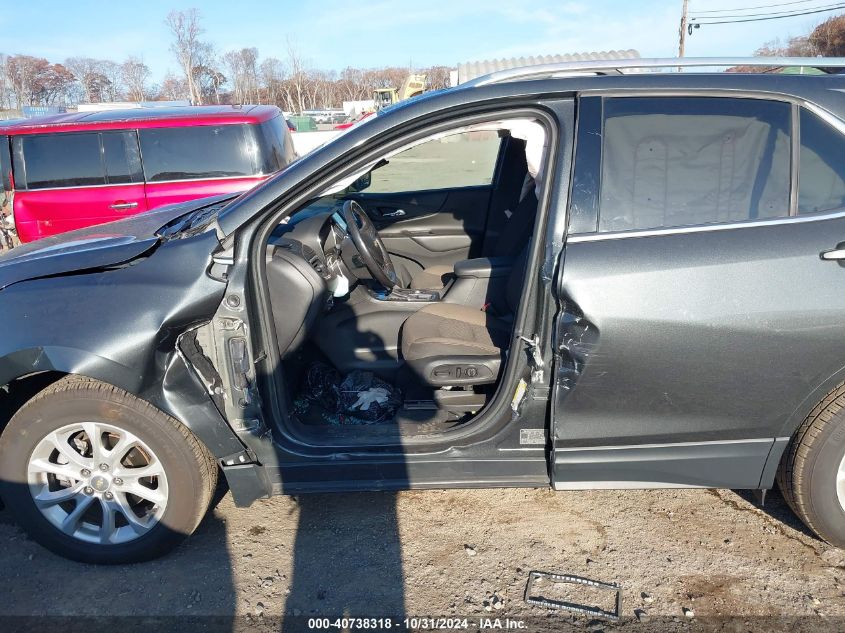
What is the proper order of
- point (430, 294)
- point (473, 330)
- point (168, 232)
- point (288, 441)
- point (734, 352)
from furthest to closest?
point (430, 294) → point (473, 330) → point (168, 232) → point (288, 441) → point (734, 352)

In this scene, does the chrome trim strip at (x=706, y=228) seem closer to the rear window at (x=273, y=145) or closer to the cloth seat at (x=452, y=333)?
the cloth seat at (x=452, y=333)

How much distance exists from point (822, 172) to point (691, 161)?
442 mm

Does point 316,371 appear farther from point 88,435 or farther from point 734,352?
point 734,352

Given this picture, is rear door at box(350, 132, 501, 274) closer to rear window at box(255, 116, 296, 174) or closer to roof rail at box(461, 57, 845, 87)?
rear window at box(255, 116, 296, 174)

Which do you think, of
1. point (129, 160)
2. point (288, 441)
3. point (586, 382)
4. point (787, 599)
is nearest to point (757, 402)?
point (586, 382)

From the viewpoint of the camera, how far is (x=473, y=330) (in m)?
3.08

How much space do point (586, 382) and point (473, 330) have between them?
3.00 ft

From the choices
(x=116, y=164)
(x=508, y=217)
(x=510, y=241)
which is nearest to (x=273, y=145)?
(x=116, y=164)

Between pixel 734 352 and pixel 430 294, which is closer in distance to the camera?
pixel 734 352

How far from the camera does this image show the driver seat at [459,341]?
2863 mm

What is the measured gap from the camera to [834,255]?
210cm

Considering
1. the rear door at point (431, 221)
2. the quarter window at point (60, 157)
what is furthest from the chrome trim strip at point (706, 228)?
the quarter window at point (60, 157)

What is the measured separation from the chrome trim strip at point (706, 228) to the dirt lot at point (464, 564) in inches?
51.7

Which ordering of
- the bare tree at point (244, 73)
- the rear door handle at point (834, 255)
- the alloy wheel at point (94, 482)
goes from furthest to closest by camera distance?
the bare tree at point (244, 73)
the alloy wheel at point (94, 482)
the rear door handle at point (834, 255)
